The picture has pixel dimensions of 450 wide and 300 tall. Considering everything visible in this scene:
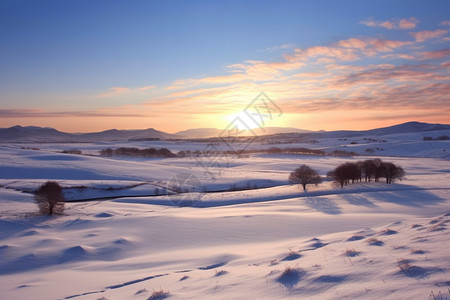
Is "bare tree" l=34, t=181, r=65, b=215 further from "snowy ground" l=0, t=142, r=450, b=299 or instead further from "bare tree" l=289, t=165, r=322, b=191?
"bare tree" l=289, t=165, r=322, b=191

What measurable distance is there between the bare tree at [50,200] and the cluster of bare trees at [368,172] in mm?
34013

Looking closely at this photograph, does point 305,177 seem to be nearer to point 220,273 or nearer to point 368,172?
point 368,172

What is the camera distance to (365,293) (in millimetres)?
6266

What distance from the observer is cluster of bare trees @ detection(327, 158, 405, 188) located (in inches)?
1654

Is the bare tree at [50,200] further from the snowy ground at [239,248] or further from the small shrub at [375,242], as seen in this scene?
the small shrub at [375,242]

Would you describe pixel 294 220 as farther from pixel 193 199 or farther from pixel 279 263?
pixel 193 199

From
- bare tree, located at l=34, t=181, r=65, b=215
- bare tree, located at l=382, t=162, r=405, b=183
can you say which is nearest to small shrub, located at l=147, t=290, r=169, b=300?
bare tree, located at l=34, t=181, r=65, b=215

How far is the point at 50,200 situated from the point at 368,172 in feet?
134

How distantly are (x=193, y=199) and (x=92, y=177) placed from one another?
80.6 feet

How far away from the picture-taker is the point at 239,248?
51.5 ft

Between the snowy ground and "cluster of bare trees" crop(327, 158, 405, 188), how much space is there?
1.97m

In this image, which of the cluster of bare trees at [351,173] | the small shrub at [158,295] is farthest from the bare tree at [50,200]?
the cluster of bare trees at [351,173]

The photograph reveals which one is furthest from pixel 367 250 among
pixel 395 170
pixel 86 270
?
pixel 395 170

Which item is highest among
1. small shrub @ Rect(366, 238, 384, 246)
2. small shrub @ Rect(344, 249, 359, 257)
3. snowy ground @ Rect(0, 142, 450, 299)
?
small shrub @ Rect(344, 249, 359, 257)
